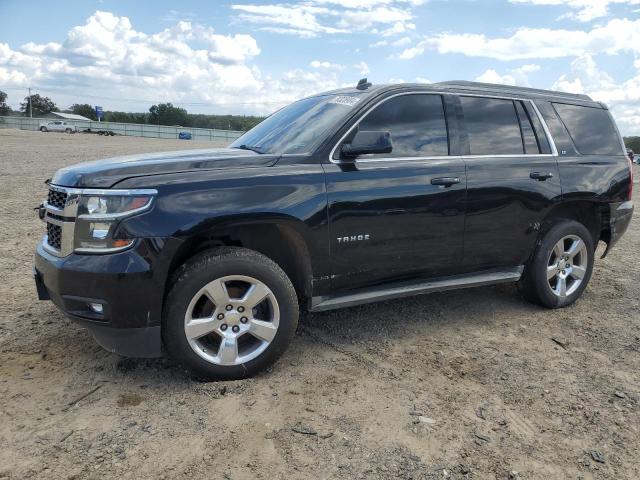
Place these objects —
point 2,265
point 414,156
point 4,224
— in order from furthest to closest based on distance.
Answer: point 4,224 < point 2,265 < point 414,156

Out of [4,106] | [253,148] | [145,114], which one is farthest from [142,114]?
[253,148]

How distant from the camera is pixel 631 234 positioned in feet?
29.0

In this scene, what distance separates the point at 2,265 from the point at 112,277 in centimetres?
334

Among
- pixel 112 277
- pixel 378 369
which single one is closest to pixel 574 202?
pixel 378 369

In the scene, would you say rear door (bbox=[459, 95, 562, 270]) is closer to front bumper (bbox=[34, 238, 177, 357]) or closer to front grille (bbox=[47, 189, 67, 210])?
front bumper (bbox=[34, 238, 177, 357])

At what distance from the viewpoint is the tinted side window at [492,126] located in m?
4.39

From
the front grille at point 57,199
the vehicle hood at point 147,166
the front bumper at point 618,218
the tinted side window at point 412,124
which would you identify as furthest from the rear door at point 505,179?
the front grille at point 57,199

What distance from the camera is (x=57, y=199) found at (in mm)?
3371

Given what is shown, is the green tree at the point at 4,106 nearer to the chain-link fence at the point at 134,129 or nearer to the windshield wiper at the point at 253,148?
the chain-link fence at the point at 134,129

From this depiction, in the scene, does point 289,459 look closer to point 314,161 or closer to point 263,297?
point 263,297

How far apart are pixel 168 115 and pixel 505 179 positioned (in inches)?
4195

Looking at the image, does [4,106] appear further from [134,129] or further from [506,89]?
[506,89]

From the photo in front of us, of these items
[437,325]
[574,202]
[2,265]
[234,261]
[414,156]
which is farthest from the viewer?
[2,265]

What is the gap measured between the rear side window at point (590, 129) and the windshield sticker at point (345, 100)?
2129mm
